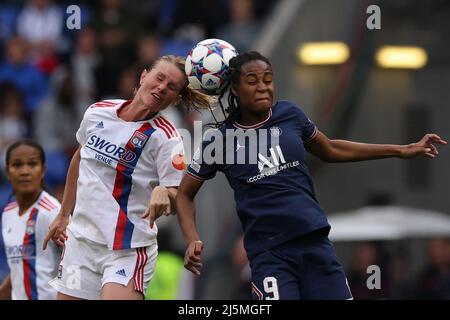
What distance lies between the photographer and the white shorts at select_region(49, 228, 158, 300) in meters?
8.33

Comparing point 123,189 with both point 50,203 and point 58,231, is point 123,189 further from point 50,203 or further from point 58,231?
point 50,203

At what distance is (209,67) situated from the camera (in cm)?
820

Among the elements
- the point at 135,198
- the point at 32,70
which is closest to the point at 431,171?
the point at 32,70

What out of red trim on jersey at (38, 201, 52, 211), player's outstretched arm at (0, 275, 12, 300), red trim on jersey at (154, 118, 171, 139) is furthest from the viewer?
player's outstretched arm at (0, 275, 12, 300)

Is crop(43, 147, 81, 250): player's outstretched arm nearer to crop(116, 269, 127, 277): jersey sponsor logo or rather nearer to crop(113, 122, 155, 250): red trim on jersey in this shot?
crop(113, 122, 155, 250): red trim on jersey

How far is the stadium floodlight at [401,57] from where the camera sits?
55.6 ft

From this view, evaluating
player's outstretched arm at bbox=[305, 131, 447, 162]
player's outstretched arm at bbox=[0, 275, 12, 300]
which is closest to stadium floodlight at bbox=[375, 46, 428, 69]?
player's outstretched arm at bbox=[0, 275, 12, 300]

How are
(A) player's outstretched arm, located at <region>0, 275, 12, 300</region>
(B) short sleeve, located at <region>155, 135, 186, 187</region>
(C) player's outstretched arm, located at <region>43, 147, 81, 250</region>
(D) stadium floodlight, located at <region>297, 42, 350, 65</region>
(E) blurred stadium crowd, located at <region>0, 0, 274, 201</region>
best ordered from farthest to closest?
1. (D) stadium floodlight, located at <region>297, 42, 350, 65</region>
2. (E) blurred stadium crowd, located at <region>0, 0, 274, 201</region>
3. (A) player's outstretched arm, located at <region>0, 275, 12, 300</region>
4. (C) player's outstretched arm, located at <region>43, 147, 81, 250</region>
5. (B) short sleeve, located at <region>155, 135, 186, 187</region>

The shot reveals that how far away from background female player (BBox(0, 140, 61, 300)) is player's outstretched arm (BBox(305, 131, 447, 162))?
7.48 feet

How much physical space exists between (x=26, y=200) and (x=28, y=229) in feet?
0.82

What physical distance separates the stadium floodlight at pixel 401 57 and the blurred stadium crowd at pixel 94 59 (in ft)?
5.48

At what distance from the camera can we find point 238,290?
45.4ft

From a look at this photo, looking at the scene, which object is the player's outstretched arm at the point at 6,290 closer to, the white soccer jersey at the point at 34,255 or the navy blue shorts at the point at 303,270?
the white soccer jersey at the point at 34,255

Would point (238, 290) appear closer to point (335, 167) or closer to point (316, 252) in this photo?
point (335, 167)
